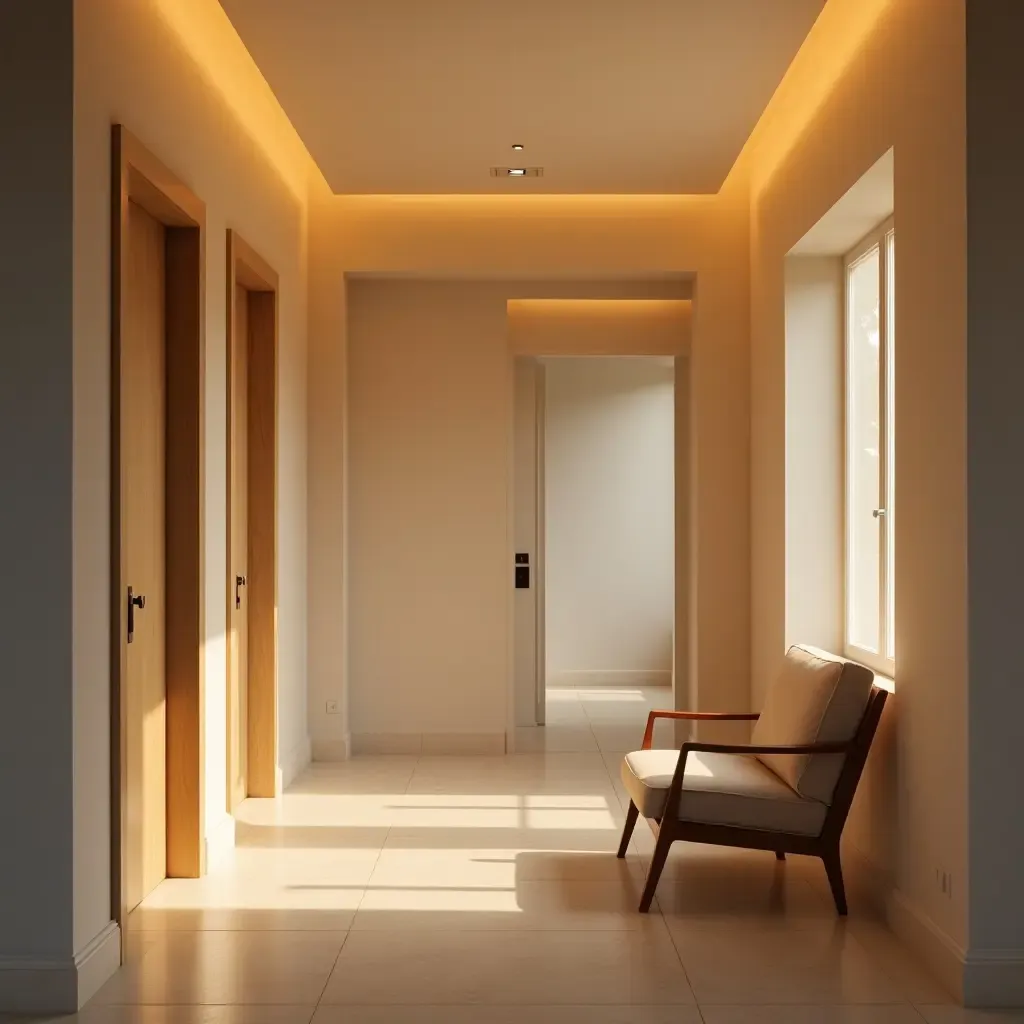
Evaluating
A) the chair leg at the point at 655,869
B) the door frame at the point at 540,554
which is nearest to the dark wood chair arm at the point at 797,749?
the chair leg at the point at 655,869

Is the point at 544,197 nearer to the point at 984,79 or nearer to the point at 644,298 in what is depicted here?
the point at 644,298

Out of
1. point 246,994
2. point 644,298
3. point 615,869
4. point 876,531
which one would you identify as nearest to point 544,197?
point 644,298

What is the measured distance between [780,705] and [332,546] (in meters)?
2.97

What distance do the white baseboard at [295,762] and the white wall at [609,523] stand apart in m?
3.51

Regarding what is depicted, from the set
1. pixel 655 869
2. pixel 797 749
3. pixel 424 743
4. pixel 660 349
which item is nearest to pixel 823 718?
pixel 797 749

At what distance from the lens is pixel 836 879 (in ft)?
13.5

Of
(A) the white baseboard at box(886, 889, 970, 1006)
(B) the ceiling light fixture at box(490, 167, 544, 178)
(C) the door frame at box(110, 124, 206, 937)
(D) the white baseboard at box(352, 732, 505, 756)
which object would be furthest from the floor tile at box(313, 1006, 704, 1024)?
(B) the ceiling light fixture at box(490, 167, 544, 178)

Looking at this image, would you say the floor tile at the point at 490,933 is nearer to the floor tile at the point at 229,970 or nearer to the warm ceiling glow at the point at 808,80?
the floor tile at the point at 229,970

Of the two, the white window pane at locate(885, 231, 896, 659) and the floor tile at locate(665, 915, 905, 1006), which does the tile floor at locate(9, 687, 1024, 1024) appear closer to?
the floor tile at locate(665, 915, 905, 1006)

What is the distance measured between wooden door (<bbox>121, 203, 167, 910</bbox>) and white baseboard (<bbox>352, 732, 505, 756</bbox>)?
246cm

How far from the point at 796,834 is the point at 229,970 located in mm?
1922

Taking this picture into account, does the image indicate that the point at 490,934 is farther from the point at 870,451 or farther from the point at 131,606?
the point at 870,451

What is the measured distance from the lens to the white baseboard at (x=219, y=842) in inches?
183

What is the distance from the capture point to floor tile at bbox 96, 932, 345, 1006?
11.0ft
